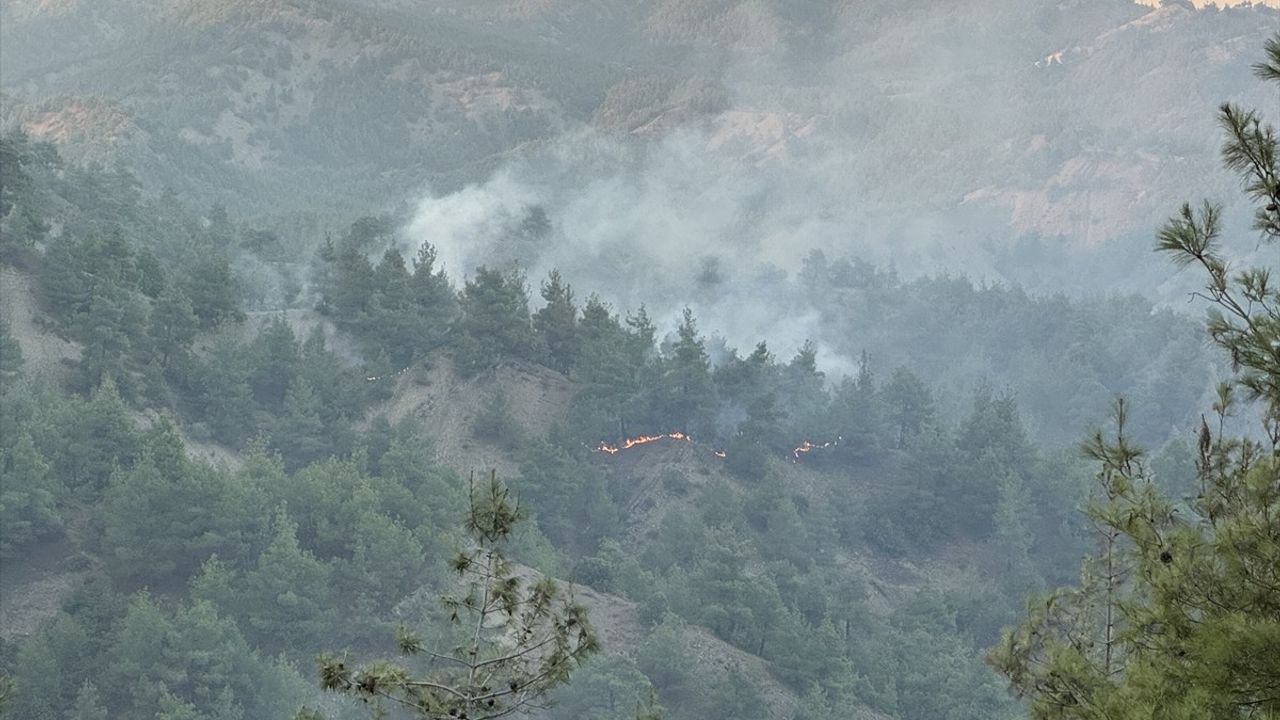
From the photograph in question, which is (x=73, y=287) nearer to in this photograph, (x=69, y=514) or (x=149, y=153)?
(x=69, y=514)

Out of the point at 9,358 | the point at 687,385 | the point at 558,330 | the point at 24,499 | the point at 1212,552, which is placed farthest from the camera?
the point at 558,330

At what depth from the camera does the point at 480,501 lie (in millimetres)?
15578

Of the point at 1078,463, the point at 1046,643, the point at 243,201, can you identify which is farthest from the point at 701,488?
the point at 243,201

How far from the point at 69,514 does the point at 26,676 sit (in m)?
11.8

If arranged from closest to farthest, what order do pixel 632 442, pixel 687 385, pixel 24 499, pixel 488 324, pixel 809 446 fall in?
1. pixel 24 499
2. pixel 488 324
3. pixel 687 385
4. pixel 632 442
5. pixel 809 446

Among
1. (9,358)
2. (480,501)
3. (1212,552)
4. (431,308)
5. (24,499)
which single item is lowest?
(1212,552)

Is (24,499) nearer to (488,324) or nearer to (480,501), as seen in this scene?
(488,324)

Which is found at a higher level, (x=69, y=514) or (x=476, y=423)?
(x=476, y=423)

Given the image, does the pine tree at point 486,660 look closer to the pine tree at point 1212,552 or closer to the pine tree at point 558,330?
the pine tree at point 1212,552

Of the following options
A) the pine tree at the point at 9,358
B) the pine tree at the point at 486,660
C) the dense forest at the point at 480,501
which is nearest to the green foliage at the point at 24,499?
the dense forest at the point at 480,501

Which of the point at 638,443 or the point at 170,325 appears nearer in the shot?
the point at 170,325

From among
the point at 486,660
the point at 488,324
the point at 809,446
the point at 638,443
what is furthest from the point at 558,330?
the point at 486,660

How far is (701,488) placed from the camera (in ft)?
246

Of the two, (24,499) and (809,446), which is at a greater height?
(809,446)
